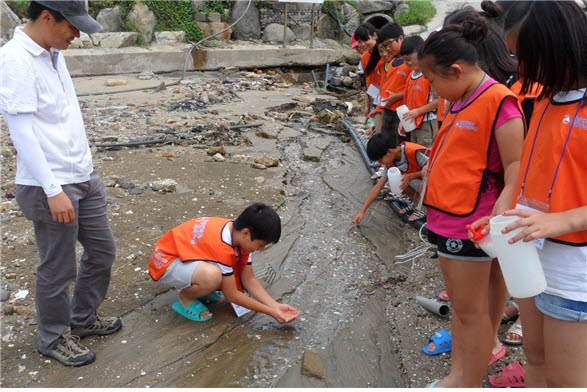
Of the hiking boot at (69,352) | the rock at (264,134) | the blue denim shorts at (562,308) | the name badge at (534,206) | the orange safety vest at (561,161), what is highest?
the orange safety vest at (561,161)

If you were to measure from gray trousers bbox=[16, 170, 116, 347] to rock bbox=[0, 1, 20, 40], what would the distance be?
7.22 metres

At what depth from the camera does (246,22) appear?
432 inches

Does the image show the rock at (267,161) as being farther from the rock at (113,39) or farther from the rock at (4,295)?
the rock at (113,39)

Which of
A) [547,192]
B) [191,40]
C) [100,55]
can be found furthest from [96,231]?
[191,40]

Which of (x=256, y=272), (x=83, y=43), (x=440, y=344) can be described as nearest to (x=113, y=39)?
(x=83, y=43)

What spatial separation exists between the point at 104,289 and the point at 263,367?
938 millimetres

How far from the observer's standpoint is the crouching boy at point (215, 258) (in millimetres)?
2570

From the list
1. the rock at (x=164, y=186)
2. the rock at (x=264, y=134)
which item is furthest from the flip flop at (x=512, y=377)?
the rock at (x=264, y=134)

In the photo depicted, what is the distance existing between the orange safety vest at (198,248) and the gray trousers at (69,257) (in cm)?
29

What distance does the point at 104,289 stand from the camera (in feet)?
8.45

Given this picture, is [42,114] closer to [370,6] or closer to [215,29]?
[215,29]

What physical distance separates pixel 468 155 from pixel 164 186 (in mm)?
3069

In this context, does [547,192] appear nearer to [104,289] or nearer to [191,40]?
[104,289]

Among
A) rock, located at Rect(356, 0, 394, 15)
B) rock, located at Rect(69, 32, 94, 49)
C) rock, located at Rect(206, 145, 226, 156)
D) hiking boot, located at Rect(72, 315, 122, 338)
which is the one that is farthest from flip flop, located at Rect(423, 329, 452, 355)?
rock, located at Rect(356, 0, 394, 15)
